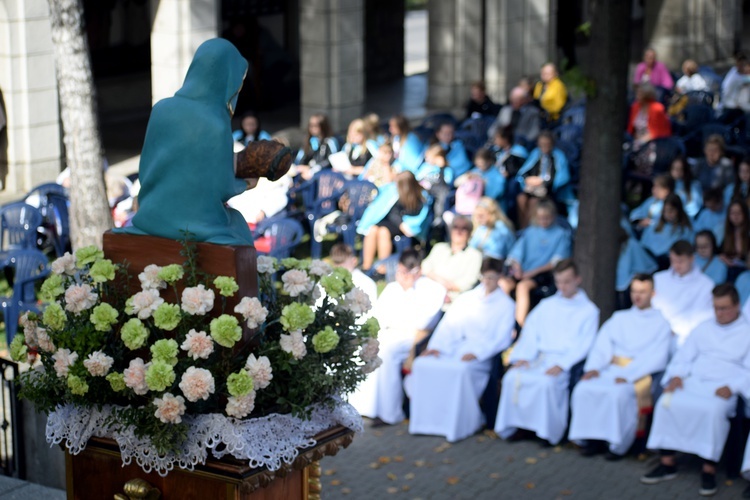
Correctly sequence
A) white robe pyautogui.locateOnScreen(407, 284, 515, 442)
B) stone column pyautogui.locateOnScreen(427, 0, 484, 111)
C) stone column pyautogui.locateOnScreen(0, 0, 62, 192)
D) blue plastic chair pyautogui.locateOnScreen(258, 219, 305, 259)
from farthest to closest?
stone column pyautogui.locateOnScreen(427, 0, 484, 111) → stone column pyautogui.locateOnScreen(0, 0, 62, 192) → blue plastic chair pyautogui.locateOnScreen(258, 219, 305, 259) → white robe pyautogui.locateOnScreen(407, 284, 515, 442)

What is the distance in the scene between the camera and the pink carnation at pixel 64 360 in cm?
588

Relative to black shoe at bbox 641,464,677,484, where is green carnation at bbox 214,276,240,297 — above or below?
above

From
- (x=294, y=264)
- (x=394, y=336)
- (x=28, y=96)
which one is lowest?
(x=394, y=336)

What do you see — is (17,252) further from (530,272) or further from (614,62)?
(614,62)

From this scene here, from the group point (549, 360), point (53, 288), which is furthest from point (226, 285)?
point (549, 360)

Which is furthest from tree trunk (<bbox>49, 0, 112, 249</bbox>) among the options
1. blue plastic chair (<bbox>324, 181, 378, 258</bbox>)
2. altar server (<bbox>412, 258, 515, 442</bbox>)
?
altar server (<bbox>412, 258, 515, 442</bbox>)

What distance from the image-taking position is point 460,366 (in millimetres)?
11109

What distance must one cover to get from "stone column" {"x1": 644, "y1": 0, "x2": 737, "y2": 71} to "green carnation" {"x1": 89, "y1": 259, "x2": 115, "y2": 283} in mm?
25149

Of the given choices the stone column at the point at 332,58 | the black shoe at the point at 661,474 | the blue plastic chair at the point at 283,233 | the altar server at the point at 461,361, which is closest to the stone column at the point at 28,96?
the blue plastic chair at the point at 283,233

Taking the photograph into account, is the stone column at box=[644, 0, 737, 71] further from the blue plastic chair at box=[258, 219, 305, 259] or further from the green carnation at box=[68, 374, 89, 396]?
the green carnation at box=[68, 374, 89, 396]

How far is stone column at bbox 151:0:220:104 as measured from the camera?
61.7 ft

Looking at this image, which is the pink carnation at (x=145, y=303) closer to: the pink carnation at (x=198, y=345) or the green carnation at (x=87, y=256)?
the pink carnation at (x=198, y=345)

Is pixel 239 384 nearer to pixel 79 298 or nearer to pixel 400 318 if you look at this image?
pixel 79 298

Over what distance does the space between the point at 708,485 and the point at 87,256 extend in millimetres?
5573
